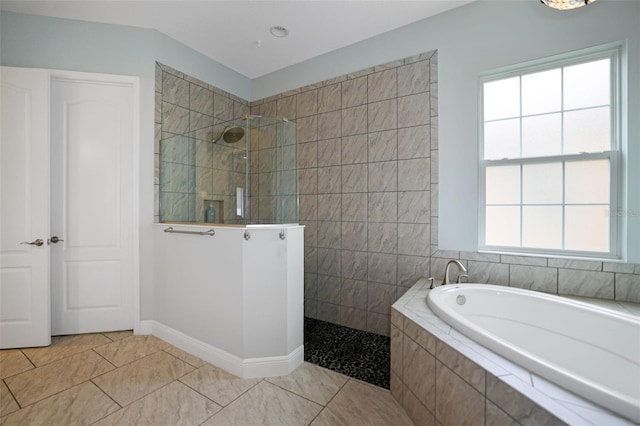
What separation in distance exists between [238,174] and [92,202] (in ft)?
4.90

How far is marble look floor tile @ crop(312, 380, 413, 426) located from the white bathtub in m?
0.59

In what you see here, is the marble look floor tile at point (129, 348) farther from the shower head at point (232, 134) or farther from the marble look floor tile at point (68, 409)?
the shower head at point (232, 134)

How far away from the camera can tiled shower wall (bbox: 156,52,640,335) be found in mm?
2334

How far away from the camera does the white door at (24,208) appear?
2.17m

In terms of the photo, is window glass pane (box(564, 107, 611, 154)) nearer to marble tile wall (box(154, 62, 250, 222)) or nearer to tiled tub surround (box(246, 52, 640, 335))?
tiled tub surround (box(246, 52, 640, 335))

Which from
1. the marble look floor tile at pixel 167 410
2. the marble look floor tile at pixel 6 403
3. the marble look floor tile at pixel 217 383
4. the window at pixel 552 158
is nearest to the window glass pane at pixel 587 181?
the window at pixel 552 158

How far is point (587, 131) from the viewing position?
1920 mm

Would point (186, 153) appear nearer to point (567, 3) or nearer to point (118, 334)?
point (118, 334)

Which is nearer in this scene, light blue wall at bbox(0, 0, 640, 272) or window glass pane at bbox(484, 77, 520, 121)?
light blue wall at bbox(0, 0, 640, 272)

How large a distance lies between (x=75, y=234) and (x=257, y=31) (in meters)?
2.42

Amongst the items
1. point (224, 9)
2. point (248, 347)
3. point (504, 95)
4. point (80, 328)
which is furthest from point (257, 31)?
point (80, 328)

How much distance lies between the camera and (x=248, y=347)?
6.23 ft

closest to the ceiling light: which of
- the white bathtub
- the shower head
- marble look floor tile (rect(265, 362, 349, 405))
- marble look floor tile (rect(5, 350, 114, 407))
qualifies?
the shower head

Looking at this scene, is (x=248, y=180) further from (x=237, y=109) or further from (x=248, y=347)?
(x=237, y=109)
